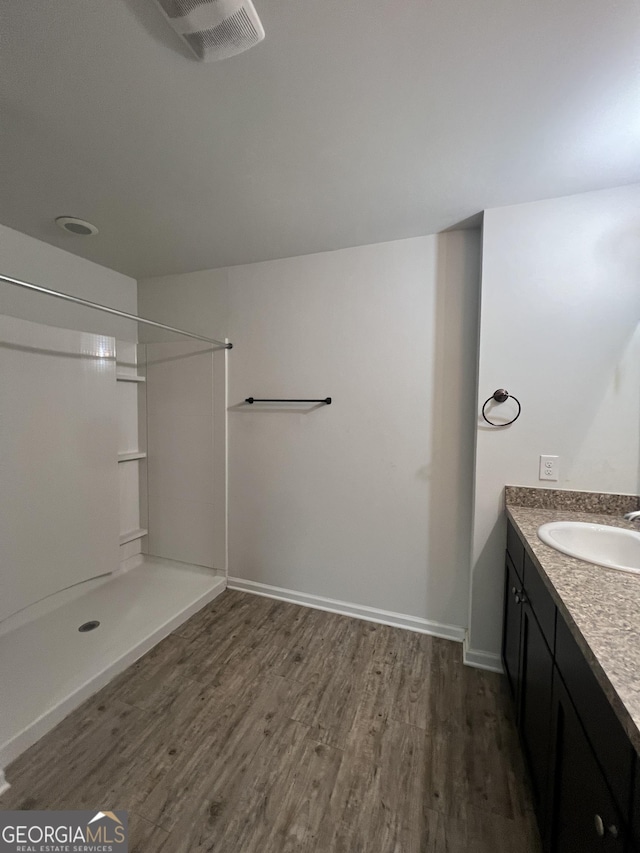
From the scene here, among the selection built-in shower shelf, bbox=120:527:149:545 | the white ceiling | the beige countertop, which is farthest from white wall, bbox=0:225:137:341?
the beige countertop

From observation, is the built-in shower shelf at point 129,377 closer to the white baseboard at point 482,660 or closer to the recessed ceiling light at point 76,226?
the recessed ceiling light at point 76,226

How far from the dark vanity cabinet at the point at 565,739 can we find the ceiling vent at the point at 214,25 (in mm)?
1696

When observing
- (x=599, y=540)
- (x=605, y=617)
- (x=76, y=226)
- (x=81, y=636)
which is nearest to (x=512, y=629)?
(x=599, y=540)

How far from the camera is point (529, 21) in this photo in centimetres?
87

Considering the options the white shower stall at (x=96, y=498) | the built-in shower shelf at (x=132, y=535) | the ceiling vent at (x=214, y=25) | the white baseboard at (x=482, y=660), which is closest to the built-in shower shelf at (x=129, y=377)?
the white shower stall at (x=96, y=498)

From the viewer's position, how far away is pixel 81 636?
75.6 inches

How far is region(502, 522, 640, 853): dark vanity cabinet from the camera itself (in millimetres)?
575

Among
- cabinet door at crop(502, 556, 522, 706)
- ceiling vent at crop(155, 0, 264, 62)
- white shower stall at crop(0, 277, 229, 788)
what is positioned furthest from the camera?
white shower stall at crop(0, 277, 229, 788)

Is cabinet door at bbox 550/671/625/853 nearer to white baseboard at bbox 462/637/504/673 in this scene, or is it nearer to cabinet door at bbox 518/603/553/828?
cabinet door at bbox 518/603/553/828

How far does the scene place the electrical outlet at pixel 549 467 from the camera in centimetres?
163

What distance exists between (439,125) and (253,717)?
247 centimetres

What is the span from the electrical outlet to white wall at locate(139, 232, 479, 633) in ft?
1.22

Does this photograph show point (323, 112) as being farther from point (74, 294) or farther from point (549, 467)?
point (74, 294)

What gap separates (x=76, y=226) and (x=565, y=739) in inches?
116
